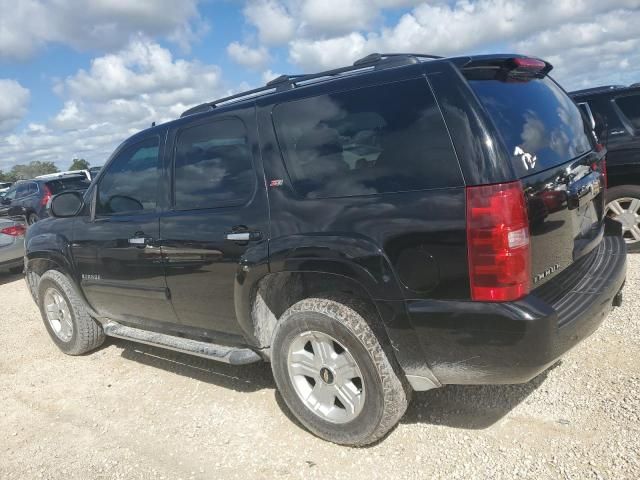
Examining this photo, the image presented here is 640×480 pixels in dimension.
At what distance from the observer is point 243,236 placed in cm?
312

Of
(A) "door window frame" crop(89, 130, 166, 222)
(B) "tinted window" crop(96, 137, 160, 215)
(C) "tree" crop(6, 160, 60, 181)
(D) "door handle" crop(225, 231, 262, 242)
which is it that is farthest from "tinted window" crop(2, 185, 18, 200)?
(C) "tree" crop(6, 160, 60, 181)

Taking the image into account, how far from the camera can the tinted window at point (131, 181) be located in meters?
3.89

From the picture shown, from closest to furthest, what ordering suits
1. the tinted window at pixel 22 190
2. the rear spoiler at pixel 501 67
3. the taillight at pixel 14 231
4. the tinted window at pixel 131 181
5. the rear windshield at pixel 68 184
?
1. the rear spoiler at pixel 501 67
2. the tinted window at pixel 131 181
3. the taillight at pixel 14 231
4. the rear windshield at pixel 68 184
5. the tinted window at pixel 22 190

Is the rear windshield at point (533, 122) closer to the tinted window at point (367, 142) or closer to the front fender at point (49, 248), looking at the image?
the tinted window at point (367, 142)

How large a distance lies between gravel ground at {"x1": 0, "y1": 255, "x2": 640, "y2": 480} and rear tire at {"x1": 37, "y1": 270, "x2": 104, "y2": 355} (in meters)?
0.47

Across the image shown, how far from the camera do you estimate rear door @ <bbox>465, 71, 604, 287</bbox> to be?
2.44 meters

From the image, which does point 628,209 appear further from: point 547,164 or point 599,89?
point 547,164

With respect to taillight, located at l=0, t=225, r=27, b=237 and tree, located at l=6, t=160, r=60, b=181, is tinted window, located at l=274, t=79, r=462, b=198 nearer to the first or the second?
taillight, located at l=0, t=225, r=27, b=237

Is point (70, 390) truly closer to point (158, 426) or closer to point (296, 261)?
point (158, 426)

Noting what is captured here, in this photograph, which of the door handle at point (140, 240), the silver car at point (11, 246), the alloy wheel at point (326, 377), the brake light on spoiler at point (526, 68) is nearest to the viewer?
the brake light on spoiler at point (526, 68)

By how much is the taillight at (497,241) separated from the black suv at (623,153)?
4.19 meters

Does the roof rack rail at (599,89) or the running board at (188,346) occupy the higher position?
the roof rack rail at (599,89)

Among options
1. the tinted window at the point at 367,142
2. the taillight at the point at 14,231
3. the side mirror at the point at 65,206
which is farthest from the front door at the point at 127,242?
the taillight at the point at 14,231

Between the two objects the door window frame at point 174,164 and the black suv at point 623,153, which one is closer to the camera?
the door window frame at point 174,164
